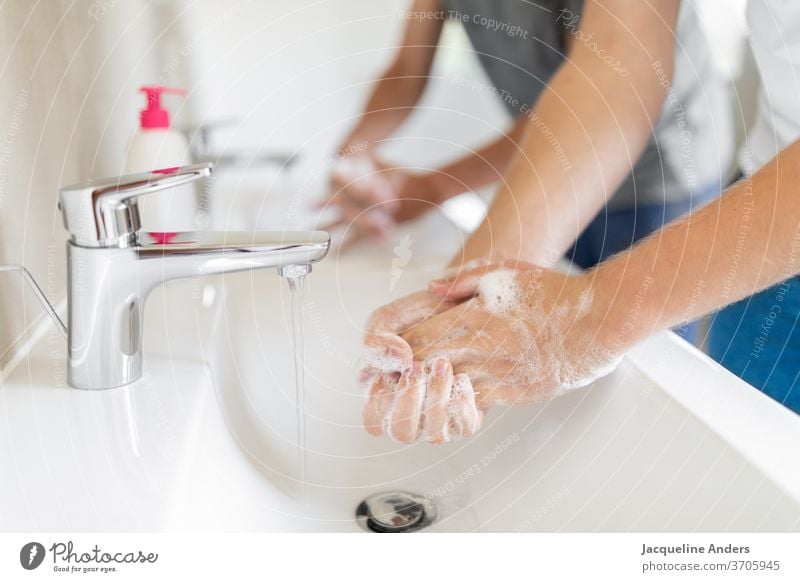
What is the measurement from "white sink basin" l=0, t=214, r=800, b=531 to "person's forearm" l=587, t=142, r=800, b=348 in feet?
0.14

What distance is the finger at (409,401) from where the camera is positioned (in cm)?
38

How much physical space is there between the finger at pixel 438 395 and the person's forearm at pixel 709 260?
91mm

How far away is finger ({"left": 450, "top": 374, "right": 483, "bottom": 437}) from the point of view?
0.39m

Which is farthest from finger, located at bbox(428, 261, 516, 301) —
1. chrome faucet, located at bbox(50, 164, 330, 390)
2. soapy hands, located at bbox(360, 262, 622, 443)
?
chrome faucet, located at bbox(50, 164, 330, 390)

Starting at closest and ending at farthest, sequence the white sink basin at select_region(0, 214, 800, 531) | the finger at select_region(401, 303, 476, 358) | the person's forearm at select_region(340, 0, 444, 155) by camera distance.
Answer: the white sink basin at select_region(0, 214, 800, 531) → the finger at select_region(401, 303, 476, 358) → the person's forearm at select_region(340, 0, 444, 155)

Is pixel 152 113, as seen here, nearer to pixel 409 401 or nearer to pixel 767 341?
pixel 409 401

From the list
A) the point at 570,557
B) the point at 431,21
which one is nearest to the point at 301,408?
the point at 570,557

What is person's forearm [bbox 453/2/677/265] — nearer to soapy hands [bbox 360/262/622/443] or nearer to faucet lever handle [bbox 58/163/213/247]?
soapy hands [bbox 360/262/622/443]

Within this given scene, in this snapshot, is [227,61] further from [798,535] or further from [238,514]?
[798,535]

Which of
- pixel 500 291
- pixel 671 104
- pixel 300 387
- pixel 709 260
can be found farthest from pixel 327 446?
pixel 671 104

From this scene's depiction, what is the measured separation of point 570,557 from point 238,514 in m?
0.16

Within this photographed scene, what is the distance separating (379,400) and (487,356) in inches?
2.6

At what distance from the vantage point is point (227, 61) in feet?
1.90

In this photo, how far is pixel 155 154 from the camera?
0.43m
